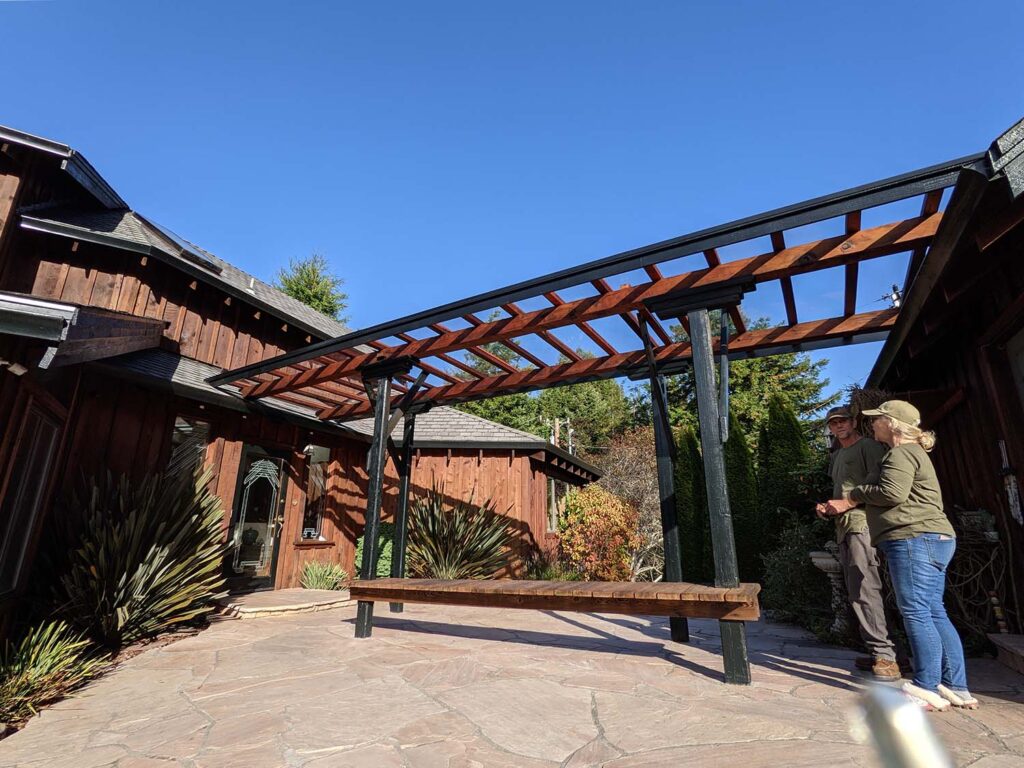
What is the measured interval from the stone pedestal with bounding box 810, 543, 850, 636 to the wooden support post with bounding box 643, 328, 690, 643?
1.29m

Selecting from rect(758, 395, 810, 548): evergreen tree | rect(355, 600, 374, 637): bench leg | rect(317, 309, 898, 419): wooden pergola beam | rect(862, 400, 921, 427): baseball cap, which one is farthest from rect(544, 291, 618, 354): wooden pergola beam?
rect(758, 395, 810, 548): evergreen tree

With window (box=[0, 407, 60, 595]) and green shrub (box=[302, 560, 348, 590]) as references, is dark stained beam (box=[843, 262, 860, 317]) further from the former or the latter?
green shrub (box=[302, 560, 348, 590])

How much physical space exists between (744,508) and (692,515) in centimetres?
128

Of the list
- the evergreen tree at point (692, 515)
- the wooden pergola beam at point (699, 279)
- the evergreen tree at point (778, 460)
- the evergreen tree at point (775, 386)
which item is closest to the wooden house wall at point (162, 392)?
the wooden pergola beam at point (699, 279)

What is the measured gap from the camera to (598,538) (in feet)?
32.6

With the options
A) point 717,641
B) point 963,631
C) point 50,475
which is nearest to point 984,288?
point 963,631

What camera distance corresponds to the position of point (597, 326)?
5.28m

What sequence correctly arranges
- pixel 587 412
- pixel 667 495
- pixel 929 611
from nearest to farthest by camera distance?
pixel 929 611, pixel 667 495, pixel 587 412

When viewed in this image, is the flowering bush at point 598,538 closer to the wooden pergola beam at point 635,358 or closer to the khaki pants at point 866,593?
the wooden pergola beam at point 635,358

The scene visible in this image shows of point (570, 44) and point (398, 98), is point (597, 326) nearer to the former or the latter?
point (570, 44)

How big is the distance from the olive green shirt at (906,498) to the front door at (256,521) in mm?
7324

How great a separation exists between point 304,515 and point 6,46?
7.58m

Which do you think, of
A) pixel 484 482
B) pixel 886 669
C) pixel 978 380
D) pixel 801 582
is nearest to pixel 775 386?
pixel 484 482

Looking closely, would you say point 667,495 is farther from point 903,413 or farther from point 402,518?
point 402,518
